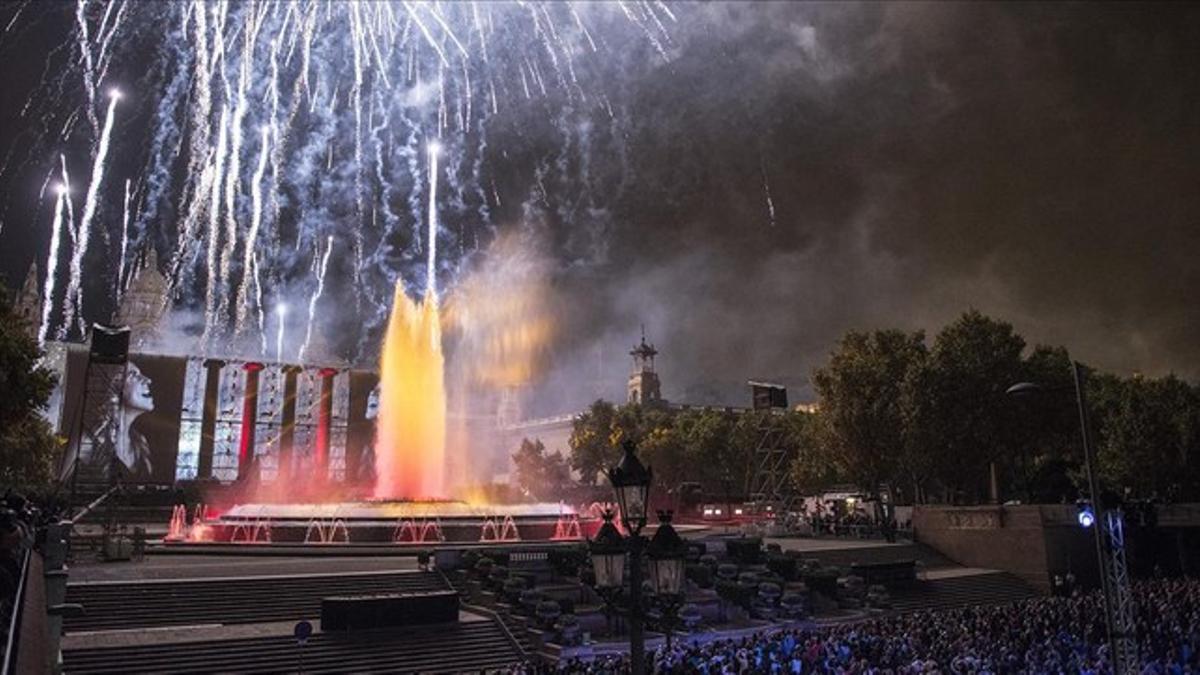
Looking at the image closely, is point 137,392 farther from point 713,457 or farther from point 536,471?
point 713,457

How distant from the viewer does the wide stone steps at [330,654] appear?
66.6 feet

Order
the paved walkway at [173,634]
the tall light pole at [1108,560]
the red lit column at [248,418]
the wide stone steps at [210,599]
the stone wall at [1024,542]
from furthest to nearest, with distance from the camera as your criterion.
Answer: the red lit column at [248,418], the stone wall at [1024,542], the wide stone steps at [210,599], the paved walkway at [173,634], the tall light pole at [1108,560]

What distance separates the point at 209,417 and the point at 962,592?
71922 millimetres

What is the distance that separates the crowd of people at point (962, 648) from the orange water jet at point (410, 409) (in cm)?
3144

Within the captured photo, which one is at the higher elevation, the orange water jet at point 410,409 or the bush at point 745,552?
the orange water jet at point 410,409

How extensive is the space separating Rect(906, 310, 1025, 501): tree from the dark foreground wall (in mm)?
6160

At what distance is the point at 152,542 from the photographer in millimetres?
39500

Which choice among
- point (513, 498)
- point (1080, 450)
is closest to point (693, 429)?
point (513, 498)

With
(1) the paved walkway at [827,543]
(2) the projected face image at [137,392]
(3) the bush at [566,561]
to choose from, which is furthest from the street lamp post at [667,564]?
(2) the projected face image at [137,392]

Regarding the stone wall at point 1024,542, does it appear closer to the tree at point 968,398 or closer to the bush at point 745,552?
the tree at point 968,398

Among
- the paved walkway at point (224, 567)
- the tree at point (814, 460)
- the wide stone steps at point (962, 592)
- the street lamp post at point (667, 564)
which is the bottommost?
the wide stone steps at point (962, 592)

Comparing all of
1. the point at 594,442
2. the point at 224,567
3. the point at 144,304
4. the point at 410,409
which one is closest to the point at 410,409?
the point at 410,409

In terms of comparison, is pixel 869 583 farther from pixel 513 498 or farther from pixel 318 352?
pixel 318 352

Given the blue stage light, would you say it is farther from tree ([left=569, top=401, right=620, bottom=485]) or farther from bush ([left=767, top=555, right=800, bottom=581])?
tree ([left=569, top=401, right=620, bottom=485])
